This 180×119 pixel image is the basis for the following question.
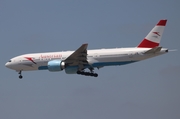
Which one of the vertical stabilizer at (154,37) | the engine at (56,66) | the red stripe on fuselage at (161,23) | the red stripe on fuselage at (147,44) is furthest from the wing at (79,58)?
the red stripe on fuselage at (161,23)

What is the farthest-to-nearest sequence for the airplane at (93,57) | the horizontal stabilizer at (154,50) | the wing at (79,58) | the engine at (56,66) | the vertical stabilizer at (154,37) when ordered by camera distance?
1. the engine at (56,66)
2. the vertical stabilizer at (154,37)
3. the wing at (79,58)
4. the airplane at (93,57)
5. the horizontal stabilizer at (154,50)

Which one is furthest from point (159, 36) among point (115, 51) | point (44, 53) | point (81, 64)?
point (44, 53)

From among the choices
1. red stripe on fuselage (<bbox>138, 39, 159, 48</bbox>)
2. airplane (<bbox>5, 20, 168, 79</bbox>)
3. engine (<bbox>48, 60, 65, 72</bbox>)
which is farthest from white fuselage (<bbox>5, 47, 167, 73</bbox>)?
engine (<bbox>48, 60, 65, 72</bbox>)

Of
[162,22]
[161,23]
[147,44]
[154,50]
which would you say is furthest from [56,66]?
[162,22]

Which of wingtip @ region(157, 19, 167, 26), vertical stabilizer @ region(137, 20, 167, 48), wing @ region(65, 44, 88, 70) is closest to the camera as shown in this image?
wing @ region(65, 44, 88, 70)

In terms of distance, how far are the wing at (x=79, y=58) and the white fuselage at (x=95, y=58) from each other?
41.9 inches

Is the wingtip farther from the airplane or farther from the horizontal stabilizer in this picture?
the horizontal stabilizer

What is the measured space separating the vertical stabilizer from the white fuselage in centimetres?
173

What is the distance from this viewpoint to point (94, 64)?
256 ft

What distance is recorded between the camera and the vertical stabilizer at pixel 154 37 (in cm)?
7688

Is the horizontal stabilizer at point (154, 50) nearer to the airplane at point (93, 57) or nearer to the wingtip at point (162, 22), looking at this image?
the airplane at point (93, 57)

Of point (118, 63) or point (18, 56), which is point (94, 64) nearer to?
point (118, 63)

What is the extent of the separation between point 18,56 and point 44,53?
4.60 metres

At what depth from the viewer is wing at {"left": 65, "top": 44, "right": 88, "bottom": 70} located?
76750 millimetres
